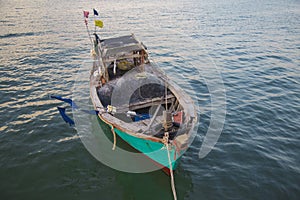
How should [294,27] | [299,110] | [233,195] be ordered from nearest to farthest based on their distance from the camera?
[233,195] < [299,110] < [294,27]

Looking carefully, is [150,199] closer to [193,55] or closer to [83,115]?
[83,115]

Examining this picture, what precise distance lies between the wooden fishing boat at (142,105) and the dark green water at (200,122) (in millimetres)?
1720

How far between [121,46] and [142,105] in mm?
3382

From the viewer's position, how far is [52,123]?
10953mm

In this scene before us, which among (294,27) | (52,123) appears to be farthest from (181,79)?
(294,27)

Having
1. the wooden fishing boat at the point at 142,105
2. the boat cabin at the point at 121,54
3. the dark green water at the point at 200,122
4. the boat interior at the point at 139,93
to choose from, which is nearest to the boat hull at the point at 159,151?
the wooden fishing boat at the point at 142,105

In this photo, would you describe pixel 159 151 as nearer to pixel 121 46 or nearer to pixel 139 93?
pixel 139 93

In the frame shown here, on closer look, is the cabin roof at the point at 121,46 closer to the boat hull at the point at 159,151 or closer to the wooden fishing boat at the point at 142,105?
the wooden fishing boat at the point at 142,105

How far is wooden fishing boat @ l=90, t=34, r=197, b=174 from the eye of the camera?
6895 mm

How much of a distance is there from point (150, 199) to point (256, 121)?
6807 mm

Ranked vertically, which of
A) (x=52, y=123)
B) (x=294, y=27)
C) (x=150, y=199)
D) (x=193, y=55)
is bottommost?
(x=150, y=199)

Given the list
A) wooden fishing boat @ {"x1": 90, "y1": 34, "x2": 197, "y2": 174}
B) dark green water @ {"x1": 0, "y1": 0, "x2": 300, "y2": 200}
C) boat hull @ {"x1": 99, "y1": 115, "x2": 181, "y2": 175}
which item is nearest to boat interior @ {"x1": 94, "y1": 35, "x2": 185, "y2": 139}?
wooden fishing boat @ {"x1": 90, "y1": 34, "x2": 197, "y2": 174}

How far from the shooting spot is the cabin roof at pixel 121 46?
33.4 feet

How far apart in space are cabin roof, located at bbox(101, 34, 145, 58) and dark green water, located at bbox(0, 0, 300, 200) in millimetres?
4278
